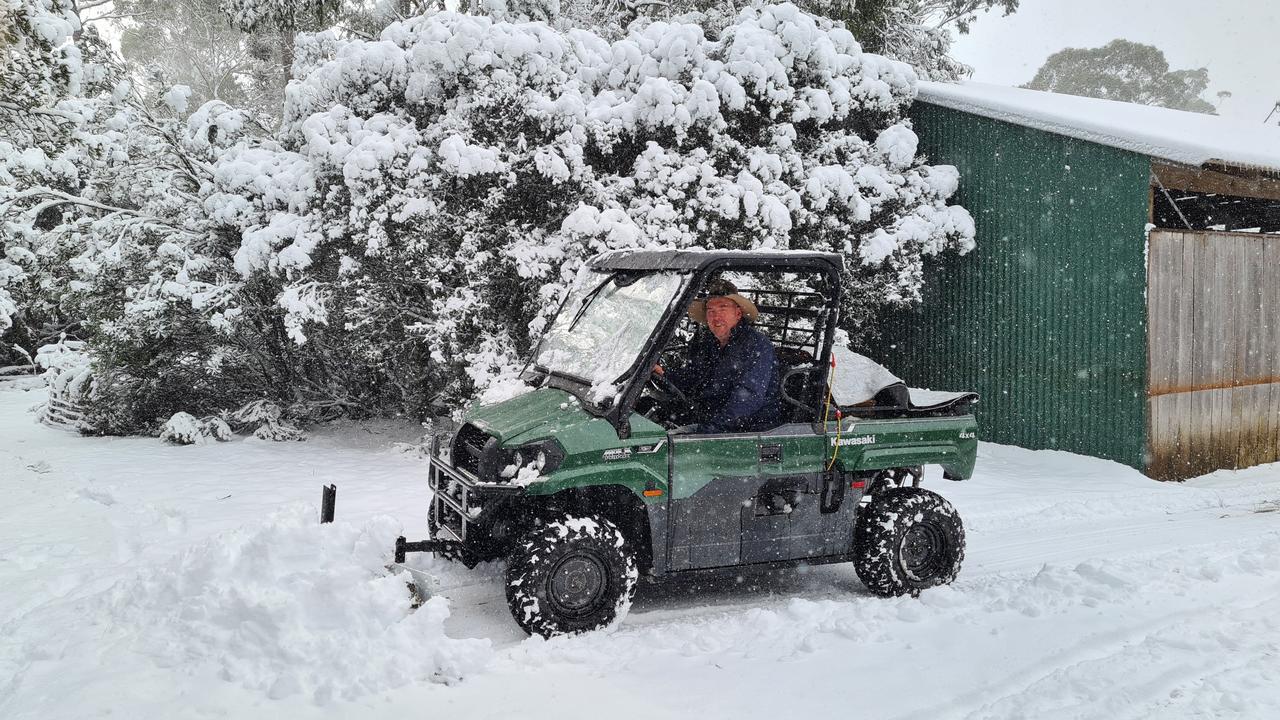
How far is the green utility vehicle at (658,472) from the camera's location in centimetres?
447

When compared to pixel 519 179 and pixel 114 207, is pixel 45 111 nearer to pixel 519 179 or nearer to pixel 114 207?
pixel 114 207

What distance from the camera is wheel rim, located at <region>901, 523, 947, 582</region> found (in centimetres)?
536

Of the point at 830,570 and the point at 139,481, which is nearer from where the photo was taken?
the point at 830,570

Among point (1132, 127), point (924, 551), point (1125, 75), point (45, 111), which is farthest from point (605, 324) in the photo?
point (1125, 75)

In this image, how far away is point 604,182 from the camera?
9680mm

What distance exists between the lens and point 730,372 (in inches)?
202

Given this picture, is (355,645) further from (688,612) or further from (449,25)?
(449,25)

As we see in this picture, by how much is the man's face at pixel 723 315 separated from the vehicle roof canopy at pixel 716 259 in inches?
18.5

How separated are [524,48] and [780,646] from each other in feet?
23.1

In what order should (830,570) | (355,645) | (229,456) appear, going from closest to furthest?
(355,645), (830,570), (229,456)

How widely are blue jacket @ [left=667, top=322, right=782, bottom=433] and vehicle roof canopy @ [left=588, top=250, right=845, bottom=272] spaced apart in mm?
503

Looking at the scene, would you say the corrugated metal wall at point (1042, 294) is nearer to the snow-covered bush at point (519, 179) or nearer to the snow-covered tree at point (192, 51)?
the snow-covered bush at point (519, 179)

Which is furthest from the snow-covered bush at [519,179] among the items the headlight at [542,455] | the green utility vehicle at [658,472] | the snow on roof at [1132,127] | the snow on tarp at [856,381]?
the headlight at [542,455]

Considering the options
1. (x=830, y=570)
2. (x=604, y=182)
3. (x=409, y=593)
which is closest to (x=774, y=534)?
(x=830, y=570)
